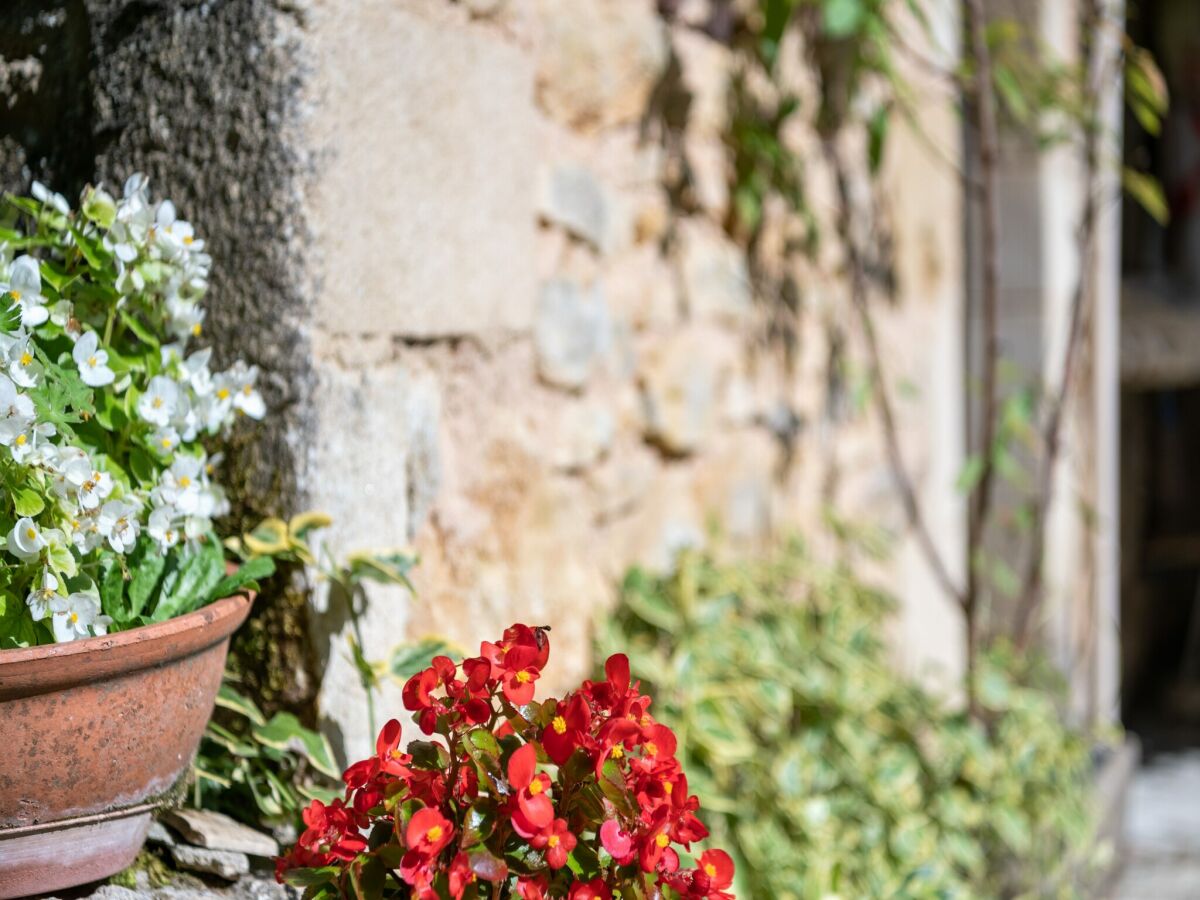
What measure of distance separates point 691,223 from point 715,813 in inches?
38.5

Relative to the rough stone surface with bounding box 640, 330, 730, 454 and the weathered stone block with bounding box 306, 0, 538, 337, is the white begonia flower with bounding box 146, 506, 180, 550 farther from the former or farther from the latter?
the rough stone surface with bounding box 640, 330, 730, 454

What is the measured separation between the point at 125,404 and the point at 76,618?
0.20 meters

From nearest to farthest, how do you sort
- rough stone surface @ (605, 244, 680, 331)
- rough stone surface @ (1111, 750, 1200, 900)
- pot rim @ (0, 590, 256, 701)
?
1. pot rim @ (0, 590, 256, 701)
2. rough stone surface @ (605, 244, 680, 331)
3. rough stone surface @ (1111, 750, 1200, 900)

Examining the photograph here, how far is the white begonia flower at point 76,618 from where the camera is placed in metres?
0.90

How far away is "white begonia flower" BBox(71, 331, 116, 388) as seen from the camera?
974 millimetres

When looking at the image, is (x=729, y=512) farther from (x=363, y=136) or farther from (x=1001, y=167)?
(x=1001, y=167)

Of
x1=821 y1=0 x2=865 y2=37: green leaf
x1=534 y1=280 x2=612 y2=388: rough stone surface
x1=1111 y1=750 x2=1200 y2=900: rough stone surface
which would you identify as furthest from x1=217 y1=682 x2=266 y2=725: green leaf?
x1=1111 y1=750 x2=1200 y2=900: rough stone surface

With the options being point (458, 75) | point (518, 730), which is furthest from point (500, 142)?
point (518, 730)

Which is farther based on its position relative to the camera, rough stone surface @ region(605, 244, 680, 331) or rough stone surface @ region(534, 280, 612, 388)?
rough stone surface @ region(605, 244, 680, 331)

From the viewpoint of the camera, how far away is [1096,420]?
3318mm

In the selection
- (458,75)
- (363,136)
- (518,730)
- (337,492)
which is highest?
(458,75)

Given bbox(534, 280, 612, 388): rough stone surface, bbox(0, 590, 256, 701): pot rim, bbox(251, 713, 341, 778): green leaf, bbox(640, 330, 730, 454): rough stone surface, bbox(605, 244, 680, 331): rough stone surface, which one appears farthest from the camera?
bbox(640, 330, 730, 454): rough stone surface

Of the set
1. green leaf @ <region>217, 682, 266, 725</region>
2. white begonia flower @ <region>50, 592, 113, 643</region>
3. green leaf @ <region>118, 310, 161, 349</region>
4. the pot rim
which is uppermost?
green leaf @ <region>118, 310, 161, 349</region>

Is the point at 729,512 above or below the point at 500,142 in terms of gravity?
below
